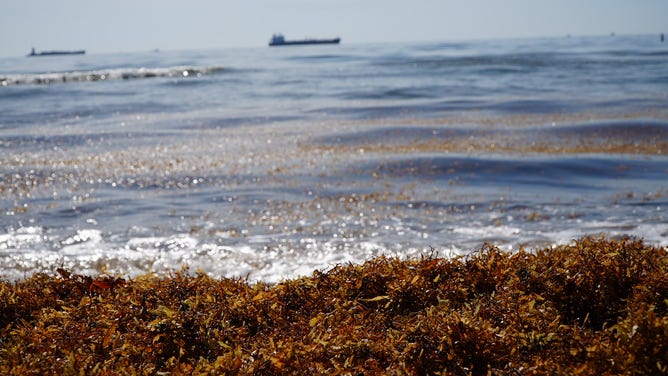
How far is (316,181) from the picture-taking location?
32.0 ft

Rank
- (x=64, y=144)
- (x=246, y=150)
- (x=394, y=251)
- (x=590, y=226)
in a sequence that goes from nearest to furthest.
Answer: (x=394, y=251) → (x=590, y=226) → (x=246, y=150) → (x=64, y=144)

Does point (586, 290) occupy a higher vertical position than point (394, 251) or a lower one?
higher

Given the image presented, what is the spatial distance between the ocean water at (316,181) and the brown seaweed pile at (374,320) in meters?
0.99

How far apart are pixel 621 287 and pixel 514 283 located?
19.2 inches

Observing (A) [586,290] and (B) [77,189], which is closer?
(A) [586,290]

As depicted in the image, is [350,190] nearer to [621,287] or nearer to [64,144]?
[621,287]

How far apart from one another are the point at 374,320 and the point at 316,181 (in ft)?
22.8

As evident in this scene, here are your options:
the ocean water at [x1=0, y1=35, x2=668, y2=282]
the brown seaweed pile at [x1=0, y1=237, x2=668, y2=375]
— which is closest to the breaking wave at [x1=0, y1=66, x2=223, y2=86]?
the ocean water at [x1=0, y1=35, x2=668, y2=282]

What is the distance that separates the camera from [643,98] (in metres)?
21.6

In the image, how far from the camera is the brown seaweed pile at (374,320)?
2.37m

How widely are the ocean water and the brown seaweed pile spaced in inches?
38.8

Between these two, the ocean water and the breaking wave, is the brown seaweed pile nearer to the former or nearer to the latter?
the ocean water

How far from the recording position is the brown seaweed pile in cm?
237

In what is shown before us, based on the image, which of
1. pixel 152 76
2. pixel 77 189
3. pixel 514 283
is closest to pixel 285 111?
pixel 77 189
